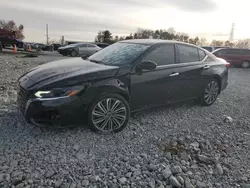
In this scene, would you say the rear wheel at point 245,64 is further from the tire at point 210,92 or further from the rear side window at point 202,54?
the rear side window at point 202,54

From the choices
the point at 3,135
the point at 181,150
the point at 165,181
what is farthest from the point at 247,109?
the point at 3,135

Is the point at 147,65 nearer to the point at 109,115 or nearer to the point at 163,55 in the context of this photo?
the point at 163,55

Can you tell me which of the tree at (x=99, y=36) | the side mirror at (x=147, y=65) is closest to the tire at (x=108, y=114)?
the side mirror at (x=147, y=65)

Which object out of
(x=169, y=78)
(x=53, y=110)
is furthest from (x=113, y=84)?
(x=169, y=78)

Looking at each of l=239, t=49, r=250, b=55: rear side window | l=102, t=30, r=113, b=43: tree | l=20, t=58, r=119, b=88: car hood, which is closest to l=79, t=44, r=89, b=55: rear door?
l=239, t=49, r=250, b=55: rear side window

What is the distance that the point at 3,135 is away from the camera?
3.15 metres

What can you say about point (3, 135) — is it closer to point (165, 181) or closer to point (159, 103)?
point (165, 181)

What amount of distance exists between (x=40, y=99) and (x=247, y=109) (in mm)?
4586

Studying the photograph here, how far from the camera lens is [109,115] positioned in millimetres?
3389

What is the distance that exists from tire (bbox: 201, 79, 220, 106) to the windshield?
188 centimetres

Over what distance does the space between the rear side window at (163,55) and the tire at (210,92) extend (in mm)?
1308

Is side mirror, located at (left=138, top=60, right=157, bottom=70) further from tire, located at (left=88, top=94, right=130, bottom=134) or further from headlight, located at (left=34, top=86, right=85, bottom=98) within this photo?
headlight, located at (left=34, top=86, right=85, bottom=98)

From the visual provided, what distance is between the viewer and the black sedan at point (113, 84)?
119 inches

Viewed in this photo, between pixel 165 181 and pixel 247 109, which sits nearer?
pixel 165 181
